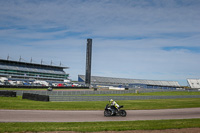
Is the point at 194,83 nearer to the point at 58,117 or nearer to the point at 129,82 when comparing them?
the point at 129,82

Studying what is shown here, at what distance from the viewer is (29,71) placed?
124m

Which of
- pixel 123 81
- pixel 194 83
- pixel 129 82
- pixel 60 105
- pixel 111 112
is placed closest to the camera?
pixel 111 112

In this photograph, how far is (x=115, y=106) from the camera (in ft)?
61.6

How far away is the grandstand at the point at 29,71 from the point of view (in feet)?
371

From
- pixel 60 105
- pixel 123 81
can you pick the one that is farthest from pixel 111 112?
pixel 123 81

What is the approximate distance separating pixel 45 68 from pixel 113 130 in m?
129

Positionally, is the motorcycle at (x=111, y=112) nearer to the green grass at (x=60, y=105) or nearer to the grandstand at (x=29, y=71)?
the green grass at (x=60, y=105)

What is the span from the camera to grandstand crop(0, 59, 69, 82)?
371ft

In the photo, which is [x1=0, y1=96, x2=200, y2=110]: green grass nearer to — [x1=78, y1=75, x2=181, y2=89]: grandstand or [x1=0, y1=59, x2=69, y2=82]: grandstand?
[x1=0, y1=59, x2=69, y2=82]: grandstand

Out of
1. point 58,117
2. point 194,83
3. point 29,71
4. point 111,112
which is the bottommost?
point 58,117

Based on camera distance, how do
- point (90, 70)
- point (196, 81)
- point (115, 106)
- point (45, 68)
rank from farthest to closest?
1. point (45, 68)
2. point (90, 70)
3. point (196, 81)
4. point (115, 106)

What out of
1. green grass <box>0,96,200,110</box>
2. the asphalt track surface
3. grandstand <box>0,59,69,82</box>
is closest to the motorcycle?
the asphalt track surface

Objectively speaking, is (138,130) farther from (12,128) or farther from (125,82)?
(125,82)

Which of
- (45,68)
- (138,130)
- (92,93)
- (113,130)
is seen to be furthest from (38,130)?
(45,68)
